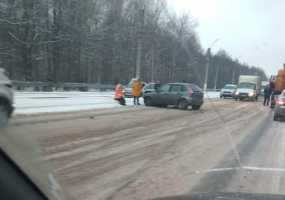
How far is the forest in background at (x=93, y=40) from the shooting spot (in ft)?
166

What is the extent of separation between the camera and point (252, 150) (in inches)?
535

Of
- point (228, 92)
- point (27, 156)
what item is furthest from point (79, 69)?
point (27, 156)

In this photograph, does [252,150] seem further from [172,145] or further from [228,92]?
[228,92]

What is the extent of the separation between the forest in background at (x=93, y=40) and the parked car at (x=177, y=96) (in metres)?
7.61

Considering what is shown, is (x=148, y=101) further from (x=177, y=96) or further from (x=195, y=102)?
(x=195, y=102)

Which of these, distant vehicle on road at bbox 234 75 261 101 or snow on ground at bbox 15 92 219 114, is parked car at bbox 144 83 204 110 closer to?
snow on ground at bbox 15 92 219 114

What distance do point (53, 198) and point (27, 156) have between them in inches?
6.0

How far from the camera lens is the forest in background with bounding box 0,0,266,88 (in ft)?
166

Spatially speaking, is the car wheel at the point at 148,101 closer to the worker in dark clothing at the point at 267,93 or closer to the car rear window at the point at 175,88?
the car rear window at the point at 175,88

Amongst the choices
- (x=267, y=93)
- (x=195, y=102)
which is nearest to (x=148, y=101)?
(x=195, y=102)

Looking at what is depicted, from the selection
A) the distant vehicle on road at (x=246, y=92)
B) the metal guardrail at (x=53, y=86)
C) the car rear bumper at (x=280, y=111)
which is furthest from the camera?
the distant vehicle on road at (x=246, y=92)

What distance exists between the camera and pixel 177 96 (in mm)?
33125

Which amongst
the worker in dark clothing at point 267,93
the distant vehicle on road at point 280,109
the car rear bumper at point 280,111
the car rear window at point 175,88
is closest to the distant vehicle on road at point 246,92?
the worker in dark clothing at point 267,93

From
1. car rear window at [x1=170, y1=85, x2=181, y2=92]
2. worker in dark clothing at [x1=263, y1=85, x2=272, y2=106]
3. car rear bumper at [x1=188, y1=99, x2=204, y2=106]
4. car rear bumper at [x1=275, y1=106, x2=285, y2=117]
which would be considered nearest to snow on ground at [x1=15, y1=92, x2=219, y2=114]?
car rear window at [x1=170, y1=85, x2=181, y2=92]
